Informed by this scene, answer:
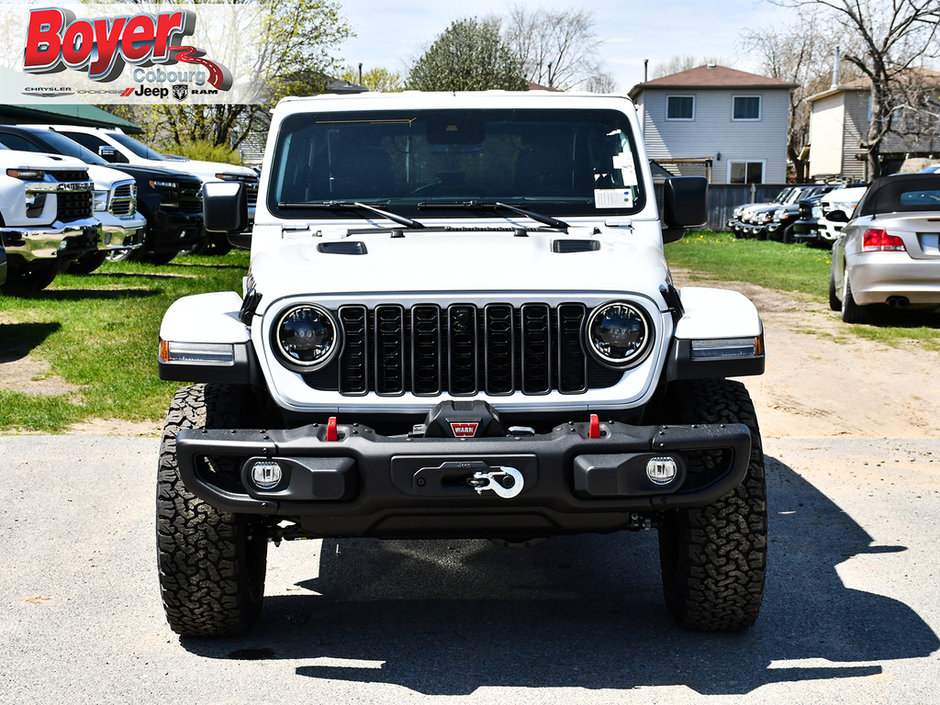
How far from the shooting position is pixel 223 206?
522 cm

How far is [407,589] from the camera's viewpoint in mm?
4859

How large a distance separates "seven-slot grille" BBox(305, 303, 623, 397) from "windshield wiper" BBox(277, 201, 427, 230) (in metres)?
0.95

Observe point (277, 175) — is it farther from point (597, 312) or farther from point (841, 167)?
point (841, 167)

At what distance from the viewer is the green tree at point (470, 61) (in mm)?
50719

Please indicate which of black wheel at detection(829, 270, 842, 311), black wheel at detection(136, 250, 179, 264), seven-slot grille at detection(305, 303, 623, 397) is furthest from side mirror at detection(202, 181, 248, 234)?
black wheel at detection(136, 250, 179, 264)

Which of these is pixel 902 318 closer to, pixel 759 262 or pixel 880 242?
pixel 880 242

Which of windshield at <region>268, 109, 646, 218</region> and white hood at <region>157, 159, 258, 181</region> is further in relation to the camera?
white hood at <region>157, 159, 258, 181</region>

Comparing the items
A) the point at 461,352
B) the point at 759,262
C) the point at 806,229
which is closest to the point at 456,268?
the point at 461,352

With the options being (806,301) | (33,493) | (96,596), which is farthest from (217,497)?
(806,301)

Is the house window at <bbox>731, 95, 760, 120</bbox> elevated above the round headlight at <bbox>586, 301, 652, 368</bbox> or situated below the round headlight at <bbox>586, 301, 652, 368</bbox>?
above

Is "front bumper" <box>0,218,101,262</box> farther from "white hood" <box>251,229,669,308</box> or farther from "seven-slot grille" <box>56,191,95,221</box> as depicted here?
"white hood" <box>251,229,669,308</box>

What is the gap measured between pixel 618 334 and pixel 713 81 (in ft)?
169

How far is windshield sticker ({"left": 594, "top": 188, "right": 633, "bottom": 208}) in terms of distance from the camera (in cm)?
517

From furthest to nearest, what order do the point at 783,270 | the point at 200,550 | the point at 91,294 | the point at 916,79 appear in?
the point at 916,79, the point at 783,270, the point at 91,294, the point at 200,550
